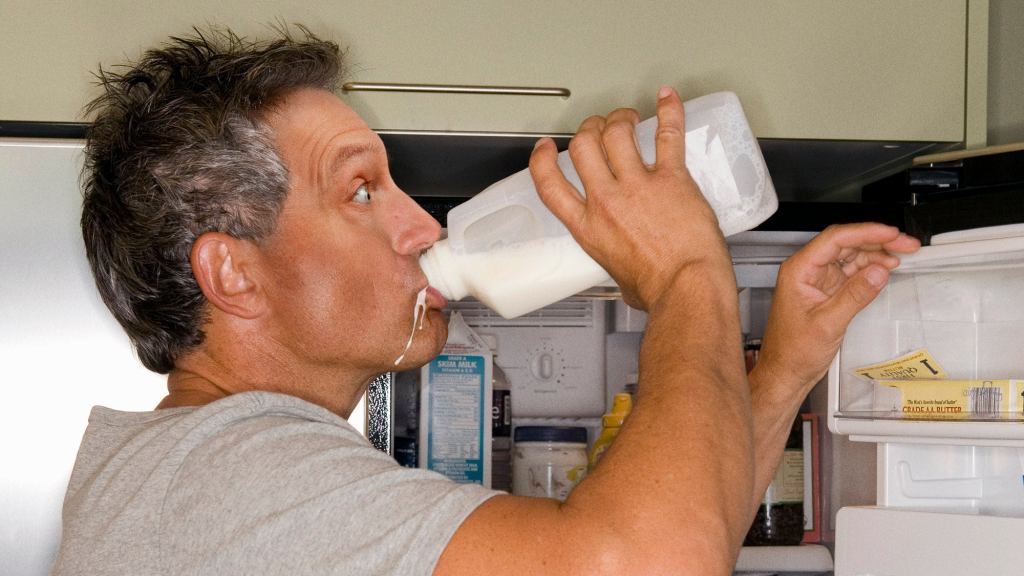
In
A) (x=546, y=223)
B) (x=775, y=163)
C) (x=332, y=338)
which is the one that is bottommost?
(x=332, y=338)

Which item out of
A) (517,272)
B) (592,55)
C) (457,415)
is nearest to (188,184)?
(517,272)

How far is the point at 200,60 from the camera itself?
94 centimetres

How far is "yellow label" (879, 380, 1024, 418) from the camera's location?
3.32ft

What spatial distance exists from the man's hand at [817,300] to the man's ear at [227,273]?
1.53 ft

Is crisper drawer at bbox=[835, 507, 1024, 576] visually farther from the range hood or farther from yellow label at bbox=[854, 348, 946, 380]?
the range hood

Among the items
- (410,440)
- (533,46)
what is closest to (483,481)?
(410,440)

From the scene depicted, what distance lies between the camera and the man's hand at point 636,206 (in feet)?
2.40

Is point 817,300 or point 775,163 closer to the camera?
point 817,300

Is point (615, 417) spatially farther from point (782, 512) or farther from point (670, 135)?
point (670, 135)

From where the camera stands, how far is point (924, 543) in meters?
1.04

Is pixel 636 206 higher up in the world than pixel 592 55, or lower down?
lower down

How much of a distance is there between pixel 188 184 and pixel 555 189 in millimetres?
307

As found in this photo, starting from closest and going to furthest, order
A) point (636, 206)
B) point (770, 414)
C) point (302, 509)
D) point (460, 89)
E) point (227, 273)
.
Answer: point (302, 509), point (636, 206), point (227, 273), point (770, 414), point (460, 89)

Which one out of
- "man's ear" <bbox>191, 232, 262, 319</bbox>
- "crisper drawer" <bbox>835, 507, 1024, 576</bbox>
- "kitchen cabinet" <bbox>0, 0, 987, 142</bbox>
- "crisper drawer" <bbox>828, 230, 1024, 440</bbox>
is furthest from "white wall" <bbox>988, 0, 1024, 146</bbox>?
"man's ear" <bbox>191, 232, 262, 319</bbox>
